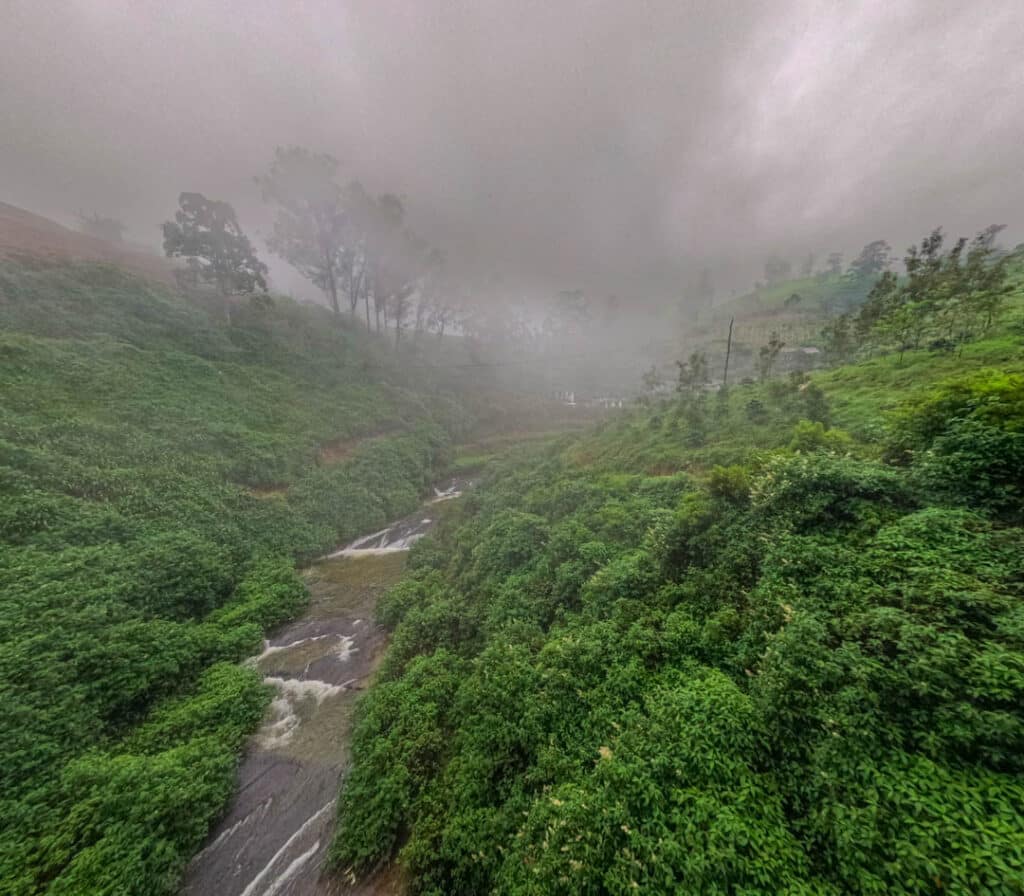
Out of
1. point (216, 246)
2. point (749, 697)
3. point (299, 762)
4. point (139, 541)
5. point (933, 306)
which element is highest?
point (216, 246)

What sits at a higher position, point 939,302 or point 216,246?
point 216,246

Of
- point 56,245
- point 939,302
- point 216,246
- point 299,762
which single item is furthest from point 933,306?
point 56,245

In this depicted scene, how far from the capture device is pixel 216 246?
1652 inches

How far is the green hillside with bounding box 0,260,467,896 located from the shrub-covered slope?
4490 mm

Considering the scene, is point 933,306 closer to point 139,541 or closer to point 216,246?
point 139,541

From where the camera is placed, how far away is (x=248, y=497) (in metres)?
21.4

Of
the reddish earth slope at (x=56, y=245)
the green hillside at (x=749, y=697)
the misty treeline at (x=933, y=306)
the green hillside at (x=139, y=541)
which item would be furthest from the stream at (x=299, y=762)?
the reddish earth slope at (x=56, y=245)

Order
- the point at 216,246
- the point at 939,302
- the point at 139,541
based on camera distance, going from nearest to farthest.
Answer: the point at 139,541 → the point at 939,302 → the point at 216,246

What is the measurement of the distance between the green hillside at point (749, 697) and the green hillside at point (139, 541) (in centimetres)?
455

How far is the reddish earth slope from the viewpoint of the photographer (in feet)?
129

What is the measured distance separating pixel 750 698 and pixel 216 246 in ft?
194

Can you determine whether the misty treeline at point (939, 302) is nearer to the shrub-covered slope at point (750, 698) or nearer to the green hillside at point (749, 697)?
the green hillside at point (749, 697)

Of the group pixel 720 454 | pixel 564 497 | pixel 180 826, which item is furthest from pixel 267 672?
pixel 720 454

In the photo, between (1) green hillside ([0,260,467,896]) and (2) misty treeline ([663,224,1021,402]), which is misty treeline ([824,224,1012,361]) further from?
(1) green hillside ([0,260,467,896])
